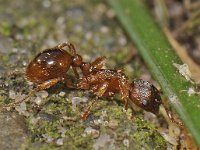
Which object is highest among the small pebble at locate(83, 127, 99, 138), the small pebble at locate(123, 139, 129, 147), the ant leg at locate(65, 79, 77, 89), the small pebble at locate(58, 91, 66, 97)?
the ant leg at locate(65, 79, 77, 89)

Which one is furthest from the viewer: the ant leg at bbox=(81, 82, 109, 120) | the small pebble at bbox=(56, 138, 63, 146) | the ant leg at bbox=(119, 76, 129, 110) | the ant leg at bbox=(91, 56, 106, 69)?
the ant leg at bbox=(91, 56, 106, 69)

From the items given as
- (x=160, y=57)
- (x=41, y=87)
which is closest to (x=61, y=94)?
(x=41, y=87)

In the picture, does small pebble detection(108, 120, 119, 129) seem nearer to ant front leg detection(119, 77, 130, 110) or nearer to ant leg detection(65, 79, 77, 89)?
ant front leg detection(119, 77, 130, 110)

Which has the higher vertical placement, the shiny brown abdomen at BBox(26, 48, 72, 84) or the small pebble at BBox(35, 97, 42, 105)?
the shiny brown abdomen at BBox(26, 48, 72, 84)

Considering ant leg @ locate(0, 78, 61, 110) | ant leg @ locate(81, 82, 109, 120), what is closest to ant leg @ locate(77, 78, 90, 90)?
ant leg @ locate(81, 82, 109, 120)

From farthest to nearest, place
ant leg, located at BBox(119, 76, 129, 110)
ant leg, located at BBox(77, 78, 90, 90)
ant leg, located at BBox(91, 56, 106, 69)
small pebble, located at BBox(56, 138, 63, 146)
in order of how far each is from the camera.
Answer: ant leg, located at BBox(91, 56, 106, 69) < ant leg, located at BBox(77, 78, 90, 90) < ant leg, located at BBox(119, 76, 129, 110) < small pebble, located at BBox(56, 138, 63, 146)

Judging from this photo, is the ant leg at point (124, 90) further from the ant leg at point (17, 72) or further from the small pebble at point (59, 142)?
the ant leg at point (17, 72)

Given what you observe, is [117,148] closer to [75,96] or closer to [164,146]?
[164,146]
